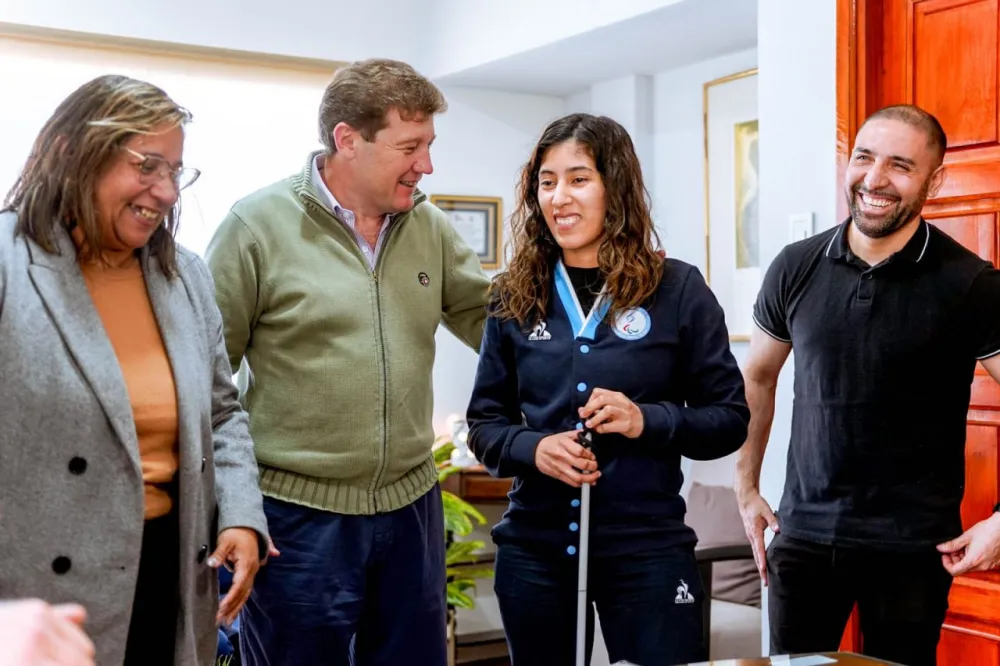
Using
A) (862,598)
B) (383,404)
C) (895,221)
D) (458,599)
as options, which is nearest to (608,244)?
(383,404)

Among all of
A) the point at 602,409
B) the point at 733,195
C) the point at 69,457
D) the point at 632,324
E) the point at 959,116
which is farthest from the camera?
the point at 733,195

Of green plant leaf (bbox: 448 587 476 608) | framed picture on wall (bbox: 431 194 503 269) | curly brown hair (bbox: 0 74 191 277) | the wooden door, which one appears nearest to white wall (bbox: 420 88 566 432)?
framed picture on wall (bbox: 431 194 503 269)

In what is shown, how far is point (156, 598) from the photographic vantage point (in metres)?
1.77

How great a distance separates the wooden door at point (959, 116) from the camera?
2.83 m

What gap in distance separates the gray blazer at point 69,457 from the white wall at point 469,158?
3.34 metres

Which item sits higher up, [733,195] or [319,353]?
[733,195]

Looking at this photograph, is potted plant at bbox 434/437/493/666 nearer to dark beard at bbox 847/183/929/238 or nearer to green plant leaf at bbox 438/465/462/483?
green plant leaf at bbox 438/465/462/483

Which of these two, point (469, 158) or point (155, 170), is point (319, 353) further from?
point (469, 158)

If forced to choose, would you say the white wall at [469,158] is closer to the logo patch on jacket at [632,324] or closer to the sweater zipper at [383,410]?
the sweater zipper at [383,410]

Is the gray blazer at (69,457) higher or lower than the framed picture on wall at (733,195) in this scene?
lower

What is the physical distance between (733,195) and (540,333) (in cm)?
258

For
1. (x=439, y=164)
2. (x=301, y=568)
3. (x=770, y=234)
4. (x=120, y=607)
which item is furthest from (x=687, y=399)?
(x=439, y=164)

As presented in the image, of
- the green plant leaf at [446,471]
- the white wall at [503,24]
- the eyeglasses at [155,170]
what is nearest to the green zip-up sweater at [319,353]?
the eyeglasses at [155,170]

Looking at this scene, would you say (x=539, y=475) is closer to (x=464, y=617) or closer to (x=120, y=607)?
(x=120, y=607)
